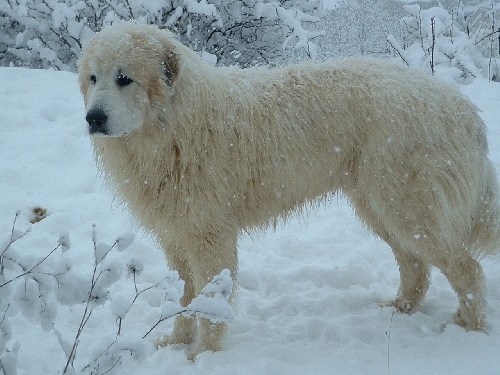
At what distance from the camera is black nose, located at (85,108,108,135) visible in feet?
8.66

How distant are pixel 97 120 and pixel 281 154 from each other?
3.93 feet

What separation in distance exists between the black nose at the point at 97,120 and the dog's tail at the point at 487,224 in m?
2.57

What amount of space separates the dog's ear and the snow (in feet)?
3.73

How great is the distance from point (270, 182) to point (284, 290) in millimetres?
1197

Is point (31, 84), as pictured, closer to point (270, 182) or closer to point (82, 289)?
point (270, 182)

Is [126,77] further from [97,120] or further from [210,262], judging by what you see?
[210,262]

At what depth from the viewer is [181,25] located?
913 cm

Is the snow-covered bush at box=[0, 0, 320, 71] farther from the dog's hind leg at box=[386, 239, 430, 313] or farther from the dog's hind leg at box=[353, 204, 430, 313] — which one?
the dog's hind leg at box=[386, 239, 430, 313]

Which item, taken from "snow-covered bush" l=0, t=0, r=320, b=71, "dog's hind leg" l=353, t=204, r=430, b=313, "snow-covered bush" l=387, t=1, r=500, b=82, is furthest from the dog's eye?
"snow-covered bush" l=387, t=1, r=500, b=82

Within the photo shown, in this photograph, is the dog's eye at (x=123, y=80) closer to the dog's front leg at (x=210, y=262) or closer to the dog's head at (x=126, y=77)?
the dog's head at (x=126, y=77)

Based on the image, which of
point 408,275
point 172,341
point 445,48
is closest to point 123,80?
point 172,341

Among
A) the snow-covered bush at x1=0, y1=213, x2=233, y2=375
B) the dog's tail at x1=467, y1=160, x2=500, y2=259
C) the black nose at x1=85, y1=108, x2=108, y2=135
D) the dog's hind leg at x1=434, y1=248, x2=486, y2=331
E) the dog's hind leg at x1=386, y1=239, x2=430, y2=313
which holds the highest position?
the black nose at x1=85, y1=108, x2=108, y2=135

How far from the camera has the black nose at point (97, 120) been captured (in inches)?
104

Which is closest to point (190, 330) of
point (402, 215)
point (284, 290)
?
point (284, 290)
